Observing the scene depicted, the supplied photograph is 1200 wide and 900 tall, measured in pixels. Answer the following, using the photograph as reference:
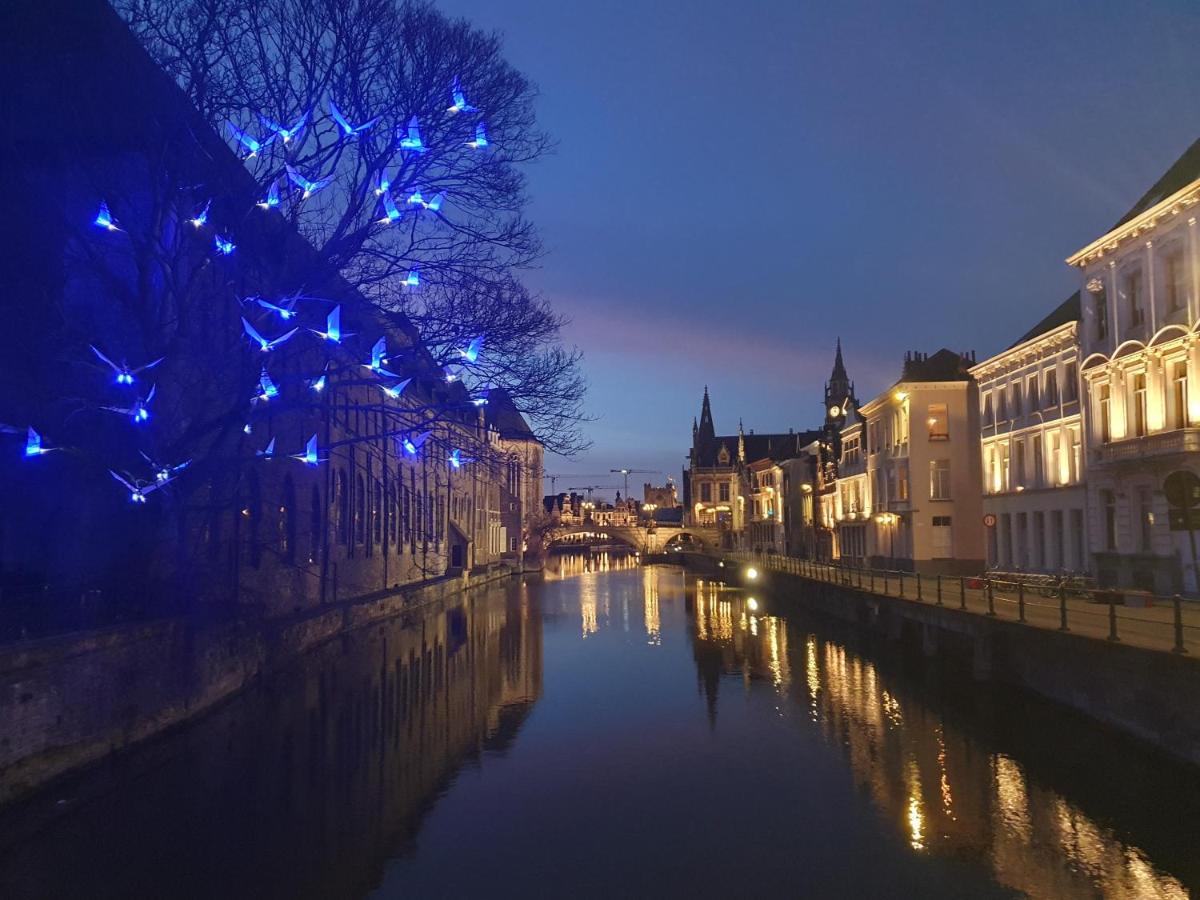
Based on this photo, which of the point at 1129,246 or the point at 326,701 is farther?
the point at 1129,246

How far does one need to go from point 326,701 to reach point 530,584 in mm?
50698

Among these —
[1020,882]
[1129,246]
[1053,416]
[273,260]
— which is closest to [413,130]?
[273,260]

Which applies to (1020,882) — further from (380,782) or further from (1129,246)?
(1129,246)

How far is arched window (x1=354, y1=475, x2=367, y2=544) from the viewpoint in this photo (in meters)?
38.7

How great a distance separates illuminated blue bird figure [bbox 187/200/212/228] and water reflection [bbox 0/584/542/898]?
890cm

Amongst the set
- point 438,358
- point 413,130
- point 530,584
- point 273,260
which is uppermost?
point 413,130

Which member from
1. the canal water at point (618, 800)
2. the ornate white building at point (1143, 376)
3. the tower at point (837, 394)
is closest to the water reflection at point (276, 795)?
the canal water at point (618, 800)

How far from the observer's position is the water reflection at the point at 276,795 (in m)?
10.8

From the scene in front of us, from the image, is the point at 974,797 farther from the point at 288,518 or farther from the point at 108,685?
the point at 288,518

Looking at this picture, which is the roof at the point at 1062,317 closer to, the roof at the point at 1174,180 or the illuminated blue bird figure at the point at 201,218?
the roof at the point at 1174,180

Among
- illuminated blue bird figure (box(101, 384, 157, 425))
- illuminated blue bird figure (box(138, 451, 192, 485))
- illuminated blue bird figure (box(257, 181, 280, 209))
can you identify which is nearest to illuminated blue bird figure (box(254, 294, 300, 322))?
illuminated blue bird figure (box(257, 181, 280, 209))

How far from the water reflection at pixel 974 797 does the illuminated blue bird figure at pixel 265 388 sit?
10.7 m

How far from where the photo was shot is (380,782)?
578 inches

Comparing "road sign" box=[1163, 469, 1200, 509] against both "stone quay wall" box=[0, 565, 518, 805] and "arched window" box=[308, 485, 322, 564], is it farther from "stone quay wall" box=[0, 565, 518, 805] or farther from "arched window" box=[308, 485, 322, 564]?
"arched window" box=[308, 485, 322, 564]
